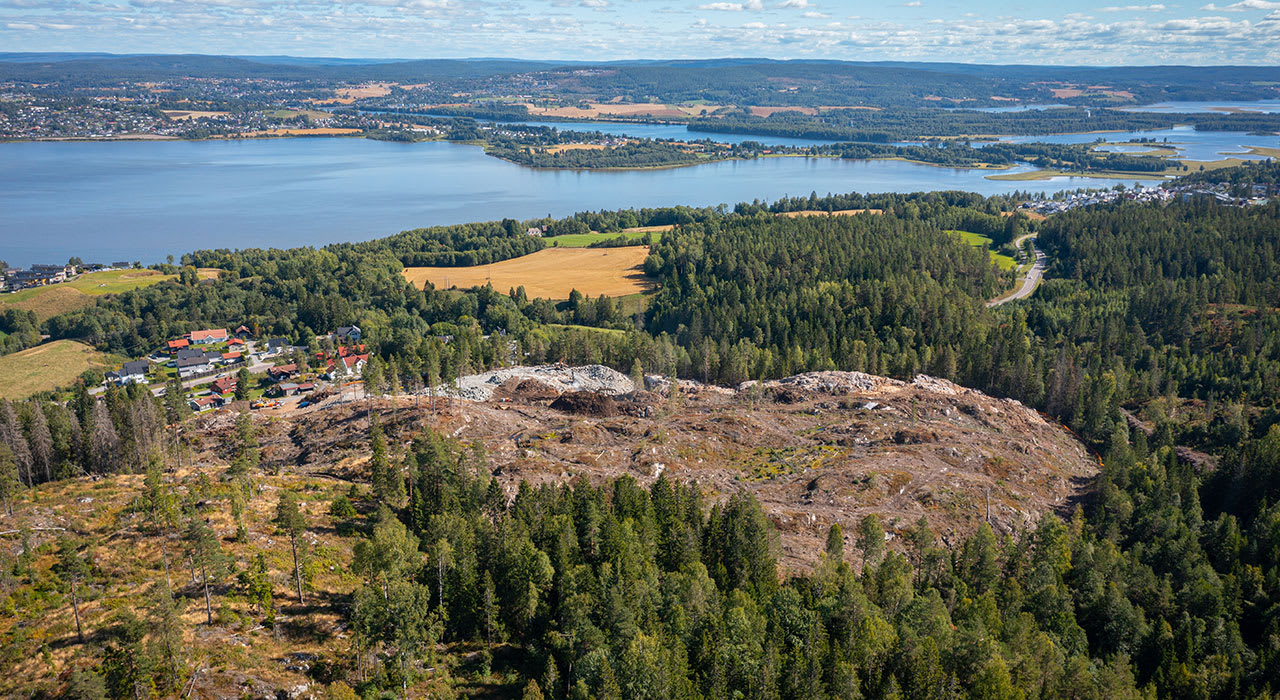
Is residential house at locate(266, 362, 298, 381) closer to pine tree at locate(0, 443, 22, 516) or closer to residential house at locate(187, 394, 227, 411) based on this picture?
residential house at locate(187, 394, 227, 411)

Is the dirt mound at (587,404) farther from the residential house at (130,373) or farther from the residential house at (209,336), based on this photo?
the residential house at (209,336)

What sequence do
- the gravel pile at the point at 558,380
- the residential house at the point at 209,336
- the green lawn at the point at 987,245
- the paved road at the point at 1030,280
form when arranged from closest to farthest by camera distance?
the gravel pile at the point at 558,380
the residential house at the point at 209,336
the paved road at the point at 1030,280
the green lawn at the point at 987,245

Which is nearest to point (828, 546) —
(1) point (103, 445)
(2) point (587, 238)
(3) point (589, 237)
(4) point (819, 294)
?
(1) point (103, 445)

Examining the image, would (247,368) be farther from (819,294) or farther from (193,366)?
(819,294)

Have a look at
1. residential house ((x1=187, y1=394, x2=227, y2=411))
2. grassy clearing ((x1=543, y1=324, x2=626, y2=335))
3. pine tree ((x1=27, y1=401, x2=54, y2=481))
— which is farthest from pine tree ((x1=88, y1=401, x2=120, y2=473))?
grassy clearing ((x1=543, y1=324, x2=626, y2=335))

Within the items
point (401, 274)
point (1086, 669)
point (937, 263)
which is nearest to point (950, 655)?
point (1086, 669)

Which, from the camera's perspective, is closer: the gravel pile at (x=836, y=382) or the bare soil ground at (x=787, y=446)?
the bare soil ground at (x=787, y=446)

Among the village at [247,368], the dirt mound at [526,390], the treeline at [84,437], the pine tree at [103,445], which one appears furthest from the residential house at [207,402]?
the dirt mound at [526,390]
